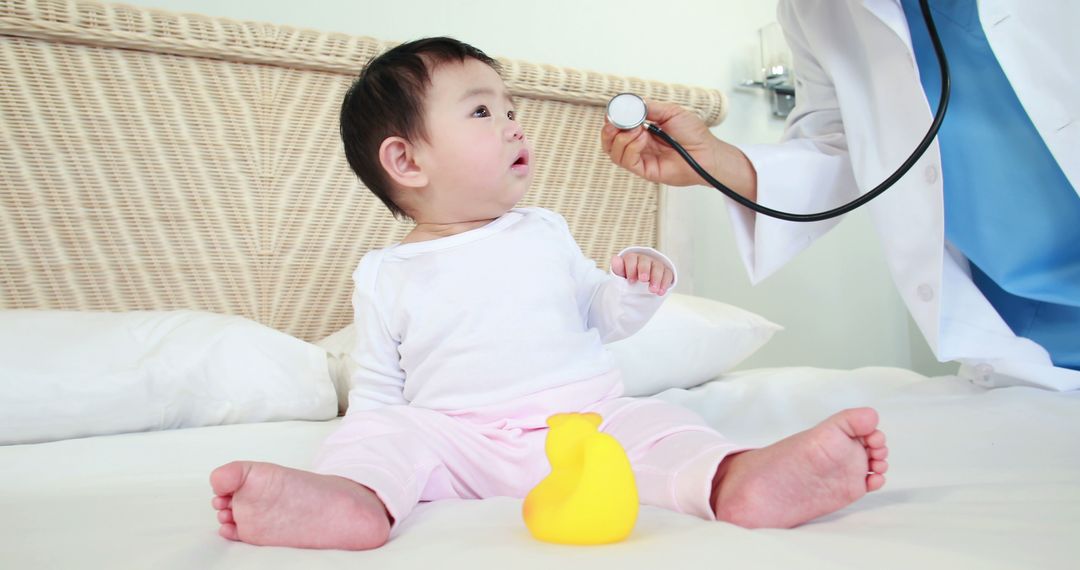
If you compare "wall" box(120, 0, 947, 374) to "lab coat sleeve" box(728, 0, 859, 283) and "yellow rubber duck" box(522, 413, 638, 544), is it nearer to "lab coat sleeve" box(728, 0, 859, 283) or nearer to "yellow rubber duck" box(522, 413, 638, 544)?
"lab coat sleeve" box(728, 0, 859, 283)

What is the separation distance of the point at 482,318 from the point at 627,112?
0.31 metres

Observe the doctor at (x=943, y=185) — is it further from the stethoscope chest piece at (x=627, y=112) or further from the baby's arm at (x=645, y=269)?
the baby's arm at (x=645, y=269)

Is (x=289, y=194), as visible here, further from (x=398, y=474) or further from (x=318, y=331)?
(x=398, y=474)

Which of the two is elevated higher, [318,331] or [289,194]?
[289,194]

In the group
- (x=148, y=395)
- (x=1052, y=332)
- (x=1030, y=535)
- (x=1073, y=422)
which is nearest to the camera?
(x=1030, y=535)

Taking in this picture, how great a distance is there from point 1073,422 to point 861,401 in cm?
29

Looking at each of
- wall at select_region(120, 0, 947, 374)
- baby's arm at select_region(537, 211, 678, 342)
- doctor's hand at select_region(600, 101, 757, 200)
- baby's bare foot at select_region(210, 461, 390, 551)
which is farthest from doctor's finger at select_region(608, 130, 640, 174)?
wall at select_region(120, 0, 947, 374)

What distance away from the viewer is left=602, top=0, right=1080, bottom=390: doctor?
1.05 meters

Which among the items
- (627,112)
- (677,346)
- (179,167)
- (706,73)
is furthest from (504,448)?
(706,73)

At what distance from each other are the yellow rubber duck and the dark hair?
0.51 m

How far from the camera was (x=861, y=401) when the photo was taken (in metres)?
1.13

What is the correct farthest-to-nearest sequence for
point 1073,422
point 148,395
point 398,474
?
point 148,395 < point 1073,422 < point 398,474

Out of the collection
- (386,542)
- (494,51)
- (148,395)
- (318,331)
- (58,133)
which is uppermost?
(494,51)

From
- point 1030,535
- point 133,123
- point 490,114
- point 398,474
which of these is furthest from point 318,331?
point 1030,535
